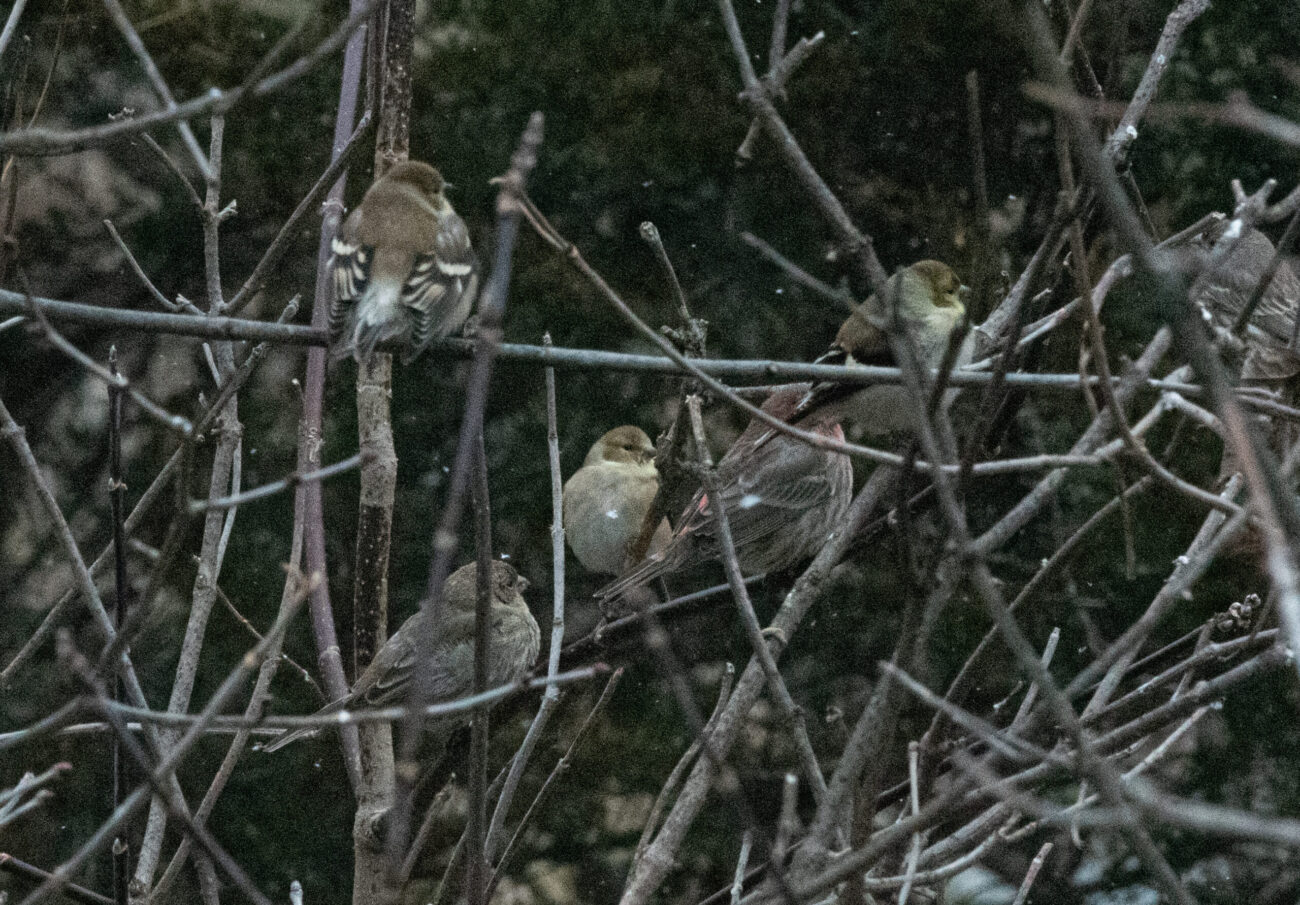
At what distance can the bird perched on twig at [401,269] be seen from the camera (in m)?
3.11

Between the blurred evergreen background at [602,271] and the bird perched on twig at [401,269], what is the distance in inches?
40.5

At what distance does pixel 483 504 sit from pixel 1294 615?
102 cm

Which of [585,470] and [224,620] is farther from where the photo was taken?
[585,470]

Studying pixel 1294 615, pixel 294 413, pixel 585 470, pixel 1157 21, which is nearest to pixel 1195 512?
pixel 1157 21

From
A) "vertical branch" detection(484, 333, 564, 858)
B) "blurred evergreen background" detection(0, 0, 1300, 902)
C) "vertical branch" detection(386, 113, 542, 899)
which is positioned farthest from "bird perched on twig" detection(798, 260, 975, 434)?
"vertical branch" detection(386, 113, 542, 899)

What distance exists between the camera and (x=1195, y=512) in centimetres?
439

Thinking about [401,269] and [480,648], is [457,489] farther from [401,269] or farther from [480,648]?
[401,269]

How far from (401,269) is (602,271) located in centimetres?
134

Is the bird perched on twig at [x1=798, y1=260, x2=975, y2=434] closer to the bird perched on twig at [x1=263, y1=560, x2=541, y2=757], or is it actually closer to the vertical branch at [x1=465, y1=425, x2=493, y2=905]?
the bird perched on twig at [x1=263, y1=560, x2=541, y2=757]

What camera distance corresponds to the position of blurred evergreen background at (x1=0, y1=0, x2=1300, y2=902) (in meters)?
4.47

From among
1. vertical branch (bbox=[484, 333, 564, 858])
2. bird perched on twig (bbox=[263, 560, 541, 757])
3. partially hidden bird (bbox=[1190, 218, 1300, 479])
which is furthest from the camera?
bird perched on twig (bbox=[263, 560, 541, 757])

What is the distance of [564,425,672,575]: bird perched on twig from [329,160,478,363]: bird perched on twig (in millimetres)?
1527

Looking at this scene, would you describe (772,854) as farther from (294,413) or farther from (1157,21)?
(1157,21)

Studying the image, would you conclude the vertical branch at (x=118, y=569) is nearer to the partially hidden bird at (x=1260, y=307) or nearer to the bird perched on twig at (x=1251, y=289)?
the partially hidden bird at (x=1260, y=307)
